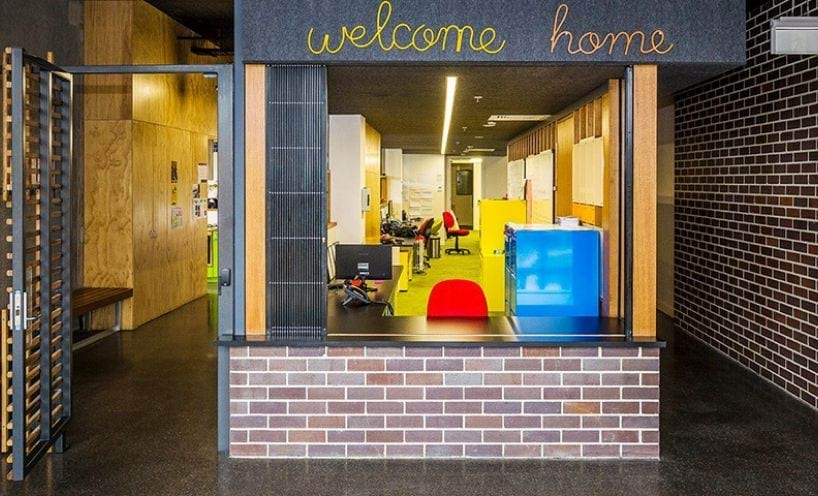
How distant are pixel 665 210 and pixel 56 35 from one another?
668 centimetres

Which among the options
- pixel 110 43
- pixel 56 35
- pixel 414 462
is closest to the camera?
pixel 414 462

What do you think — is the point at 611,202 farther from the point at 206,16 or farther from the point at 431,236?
the point at 431,236

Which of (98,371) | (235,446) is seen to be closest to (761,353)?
(235,446)

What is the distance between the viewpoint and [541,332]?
4742 millimetres

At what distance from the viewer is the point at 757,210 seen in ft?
22.5

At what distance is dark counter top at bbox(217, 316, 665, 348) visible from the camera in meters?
4.52

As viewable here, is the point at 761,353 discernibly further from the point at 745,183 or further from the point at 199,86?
the point at 199,86

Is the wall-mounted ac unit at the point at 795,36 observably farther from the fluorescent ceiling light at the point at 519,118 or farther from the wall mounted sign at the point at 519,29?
the fluorescent ceiling light at the point at 519,118

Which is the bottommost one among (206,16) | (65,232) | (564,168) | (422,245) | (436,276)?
(436,276)

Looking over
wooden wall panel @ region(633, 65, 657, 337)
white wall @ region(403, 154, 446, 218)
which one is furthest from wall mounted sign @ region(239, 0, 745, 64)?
white wall @ region(403, 154, 446, 218)

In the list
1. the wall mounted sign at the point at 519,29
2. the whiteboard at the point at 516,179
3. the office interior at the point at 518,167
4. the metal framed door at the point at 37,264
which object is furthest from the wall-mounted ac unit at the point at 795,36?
the whiteboard at the point at 516,179

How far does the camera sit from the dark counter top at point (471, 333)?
178 inches

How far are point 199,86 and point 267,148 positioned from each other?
22.8 feet

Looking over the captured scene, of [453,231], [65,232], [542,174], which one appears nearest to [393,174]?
[453,231]
